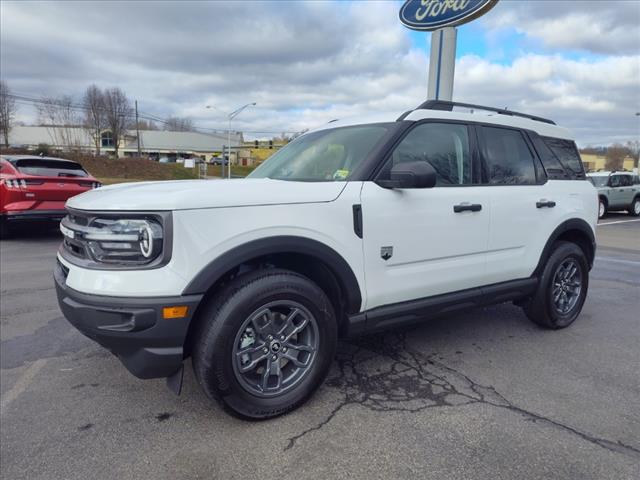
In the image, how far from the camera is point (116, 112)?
66750mm

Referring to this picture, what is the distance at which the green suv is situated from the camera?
683 inches

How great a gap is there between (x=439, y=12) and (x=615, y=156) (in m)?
88.3

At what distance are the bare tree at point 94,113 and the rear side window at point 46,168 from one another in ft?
203

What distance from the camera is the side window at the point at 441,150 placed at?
10.8 ft

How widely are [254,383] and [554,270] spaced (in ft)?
9.70

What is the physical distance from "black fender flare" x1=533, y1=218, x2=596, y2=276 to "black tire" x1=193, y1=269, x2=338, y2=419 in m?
2.29

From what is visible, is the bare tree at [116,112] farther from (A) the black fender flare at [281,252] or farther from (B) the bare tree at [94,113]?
(A) the black fender flare at [281,252]

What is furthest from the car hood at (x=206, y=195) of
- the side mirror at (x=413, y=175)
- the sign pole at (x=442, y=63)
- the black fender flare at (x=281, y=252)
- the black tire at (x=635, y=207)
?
the black tire at (x=635, y=207)

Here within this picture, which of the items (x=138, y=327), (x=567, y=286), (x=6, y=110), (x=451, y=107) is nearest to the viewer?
(x=138, y=327)

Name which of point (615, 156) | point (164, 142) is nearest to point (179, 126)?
point (164, 142)

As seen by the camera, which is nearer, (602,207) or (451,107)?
(451,107)

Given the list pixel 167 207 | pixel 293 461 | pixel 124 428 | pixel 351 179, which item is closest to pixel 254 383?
pixel 293 461

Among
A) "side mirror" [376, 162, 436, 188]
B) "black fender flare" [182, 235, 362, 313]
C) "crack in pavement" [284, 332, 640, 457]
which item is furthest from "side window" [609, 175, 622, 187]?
"black fender flare" [182, 235, 362, 313]

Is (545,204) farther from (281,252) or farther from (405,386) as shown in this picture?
(281,252)
